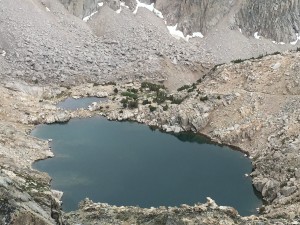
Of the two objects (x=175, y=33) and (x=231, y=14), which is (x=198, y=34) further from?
(x=231, y=14)

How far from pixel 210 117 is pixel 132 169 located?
2065cm

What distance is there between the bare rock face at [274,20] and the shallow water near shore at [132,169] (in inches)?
2009

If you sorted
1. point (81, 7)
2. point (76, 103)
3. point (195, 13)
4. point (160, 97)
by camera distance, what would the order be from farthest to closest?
point (195, 13)
point (81, 7)
point (76, 103)
point (160, 97)

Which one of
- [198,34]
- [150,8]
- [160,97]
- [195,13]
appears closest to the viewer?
[160,97]

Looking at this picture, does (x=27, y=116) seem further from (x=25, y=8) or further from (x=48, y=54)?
(x=25, y=8)

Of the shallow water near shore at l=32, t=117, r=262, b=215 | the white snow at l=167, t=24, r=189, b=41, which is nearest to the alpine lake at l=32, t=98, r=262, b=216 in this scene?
the shallow water near shore at l=32, t=117, r=262, b=215

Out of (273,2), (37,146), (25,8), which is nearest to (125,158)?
(37,146)

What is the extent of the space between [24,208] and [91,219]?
1878 centimetres

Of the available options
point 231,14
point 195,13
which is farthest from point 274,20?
point 195,13

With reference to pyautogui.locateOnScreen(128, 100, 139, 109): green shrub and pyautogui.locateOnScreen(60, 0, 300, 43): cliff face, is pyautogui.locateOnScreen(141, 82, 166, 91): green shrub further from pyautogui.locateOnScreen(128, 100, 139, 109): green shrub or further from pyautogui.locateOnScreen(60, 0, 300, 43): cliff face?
pyautogui.locateOnScreen(60, 0, 300, 43): cliff face

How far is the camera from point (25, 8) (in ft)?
361

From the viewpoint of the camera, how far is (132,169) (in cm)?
6475

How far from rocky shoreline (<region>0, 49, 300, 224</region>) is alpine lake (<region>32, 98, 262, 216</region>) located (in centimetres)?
198

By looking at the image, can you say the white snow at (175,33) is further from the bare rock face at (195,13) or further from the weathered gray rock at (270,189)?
the weathered gray rock at (270,189)
